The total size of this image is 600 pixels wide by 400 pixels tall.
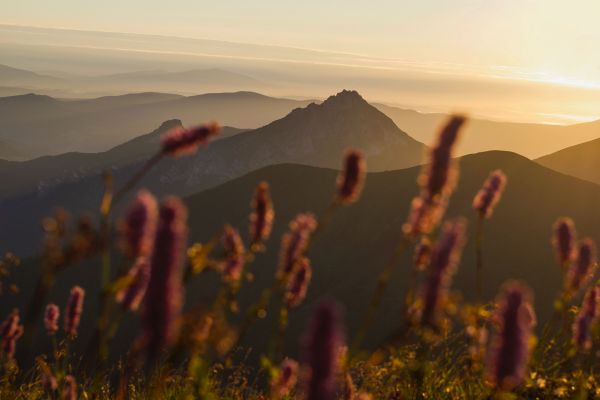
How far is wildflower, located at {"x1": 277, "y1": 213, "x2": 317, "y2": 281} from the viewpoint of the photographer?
115 inches

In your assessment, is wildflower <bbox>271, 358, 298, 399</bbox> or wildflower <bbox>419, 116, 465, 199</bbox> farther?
wildflower <bbox>271, 358, 298, 399</bbox>

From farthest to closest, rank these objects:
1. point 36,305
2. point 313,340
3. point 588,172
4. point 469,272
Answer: point 588,172 < point 469,272 < point 36,305 < point 313,340

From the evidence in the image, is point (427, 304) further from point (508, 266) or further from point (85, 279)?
point (85, 279)

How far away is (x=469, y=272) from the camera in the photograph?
51750mm

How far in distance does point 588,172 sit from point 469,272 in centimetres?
8255

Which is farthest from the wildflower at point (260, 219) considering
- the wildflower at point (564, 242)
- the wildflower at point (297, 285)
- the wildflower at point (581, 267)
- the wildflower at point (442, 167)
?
the wildflower at point (581, 267)

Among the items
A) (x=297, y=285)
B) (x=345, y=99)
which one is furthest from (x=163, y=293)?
(x=345, y=99)

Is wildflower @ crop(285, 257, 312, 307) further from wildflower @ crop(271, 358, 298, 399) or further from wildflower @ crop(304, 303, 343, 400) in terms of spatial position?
wildflower @ crop(304, 303, 343, 400)

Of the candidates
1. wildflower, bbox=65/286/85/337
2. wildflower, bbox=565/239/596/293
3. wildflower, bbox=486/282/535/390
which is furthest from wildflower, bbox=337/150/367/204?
wildflower, bbox=65/286/85/337

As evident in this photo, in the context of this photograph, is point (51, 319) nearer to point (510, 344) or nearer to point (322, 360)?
point (322, 360)

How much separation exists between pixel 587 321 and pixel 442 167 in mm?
1847

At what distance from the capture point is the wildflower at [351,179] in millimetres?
2678

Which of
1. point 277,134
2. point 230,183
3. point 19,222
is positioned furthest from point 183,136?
point 19,222

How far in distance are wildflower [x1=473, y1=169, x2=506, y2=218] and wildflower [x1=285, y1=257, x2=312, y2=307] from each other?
0.92 meters
